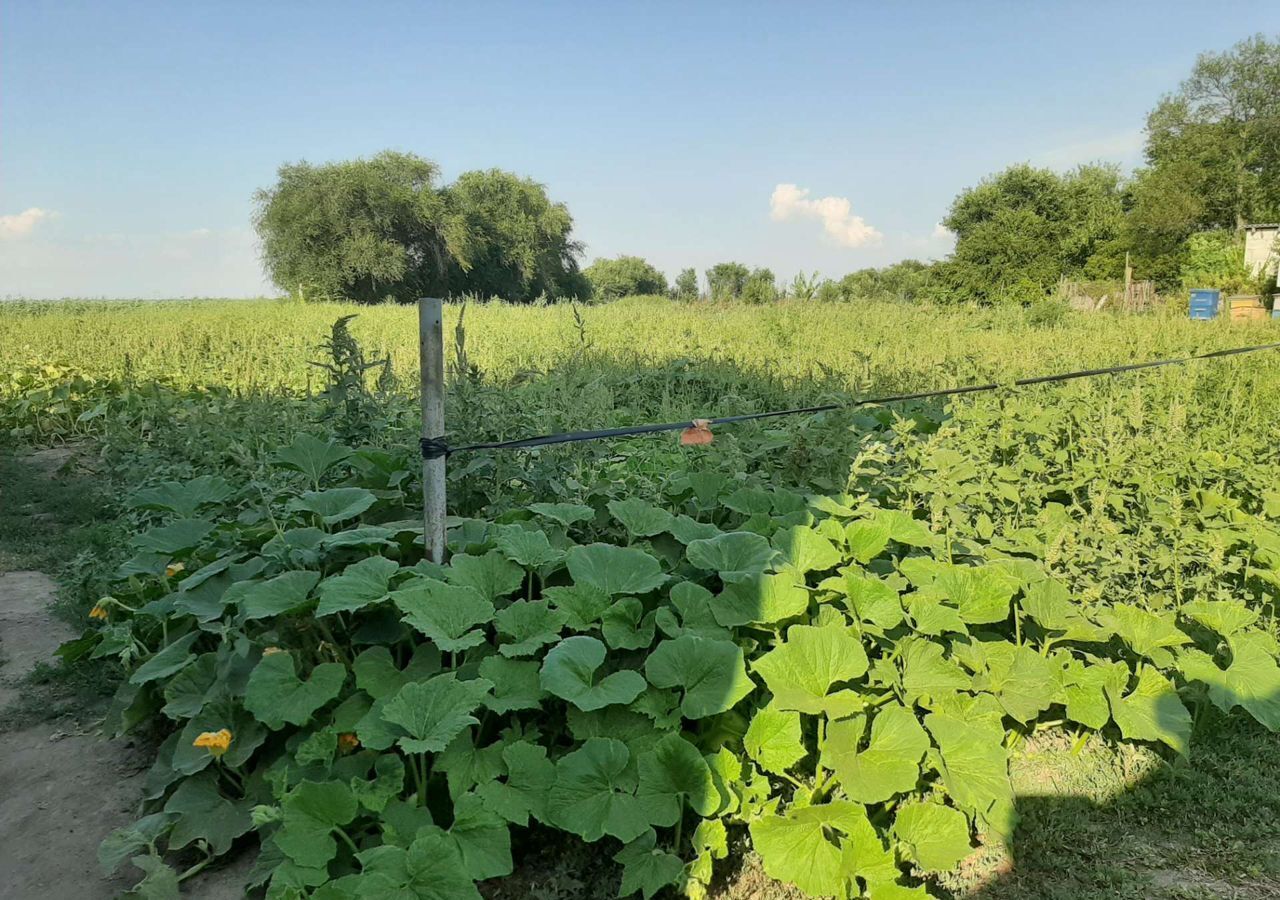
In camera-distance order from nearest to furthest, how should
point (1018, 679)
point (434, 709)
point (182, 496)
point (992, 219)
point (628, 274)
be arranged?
point (434, 709)
point (1018, 679)
point (182, 496)
point (992, 219)
point (628, 274)

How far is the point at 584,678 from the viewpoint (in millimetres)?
2062

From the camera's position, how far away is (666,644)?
83.9 inches

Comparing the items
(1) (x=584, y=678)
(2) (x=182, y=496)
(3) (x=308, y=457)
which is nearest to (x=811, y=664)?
(1) (x=584, y=678)

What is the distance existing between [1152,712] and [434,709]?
2.04 m

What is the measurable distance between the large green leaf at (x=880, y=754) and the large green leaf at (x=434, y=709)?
0.90m

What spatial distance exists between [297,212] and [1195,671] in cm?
4014

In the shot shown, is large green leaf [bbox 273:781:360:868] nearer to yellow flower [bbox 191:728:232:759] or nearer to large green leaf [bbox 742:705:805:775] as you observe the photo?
yellow flower [bbox 191:728:232:759]

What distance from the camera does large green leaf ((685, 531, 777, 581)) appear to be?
2.43 meters

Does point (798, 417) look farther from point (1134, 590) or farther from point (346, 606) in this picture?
point (346, 606)

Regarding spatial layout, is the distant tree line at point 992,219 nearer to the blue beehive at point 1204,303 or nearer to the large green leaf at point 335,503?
the blue beehive at point 1204,303

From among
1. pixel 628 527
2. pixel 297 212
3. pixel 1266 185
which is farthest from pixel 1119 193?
pixel 628 527

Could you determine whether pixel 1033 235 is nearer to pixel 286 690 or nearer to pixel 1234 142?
pixel 1234 142

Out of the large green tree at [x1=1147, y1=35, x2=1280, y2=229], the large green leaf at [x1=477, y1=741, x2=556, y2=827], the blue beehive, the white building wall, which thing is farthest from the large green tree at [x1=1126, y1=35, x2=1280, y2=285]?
the large green leaf at [x1=477, y1=741, x2=556, y2=827]

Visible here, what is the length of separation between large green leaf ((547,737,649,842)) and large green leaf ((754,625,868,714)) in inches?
17.1
